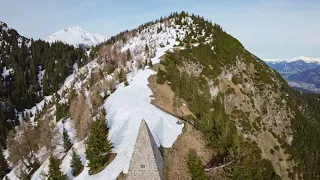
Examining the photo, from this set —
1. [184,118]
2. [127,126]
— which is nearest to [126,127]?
[127,126]

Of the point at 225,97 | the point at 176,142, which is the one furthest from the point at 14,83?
the point at 176,142

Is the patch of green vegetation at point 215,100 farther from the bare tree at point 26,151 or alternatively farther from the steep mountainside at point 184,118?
the bare tree at point 26,151

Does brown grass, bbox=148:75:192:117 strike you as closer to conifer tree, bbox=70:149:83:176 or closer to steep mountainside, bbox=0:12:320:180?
steep mountainside, bbox=0:12:320:180

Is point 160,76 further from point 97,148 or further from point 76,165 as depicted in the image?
point 97,148

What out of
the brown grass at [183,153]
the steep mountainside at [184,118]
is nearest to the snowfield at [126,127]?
the steep mountainside at [184,118]

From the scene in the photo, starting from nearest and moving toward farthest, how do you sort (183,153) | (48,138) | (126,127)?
(183,153), (126,127), (48,138)

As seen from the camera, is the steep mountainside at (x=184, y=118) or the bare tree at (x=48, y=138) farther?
the bare tree at (x=48, y=138)

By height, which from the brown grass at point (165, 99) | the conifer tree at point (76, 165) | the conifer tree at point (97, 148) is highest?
the brown grass at point (165, 99)

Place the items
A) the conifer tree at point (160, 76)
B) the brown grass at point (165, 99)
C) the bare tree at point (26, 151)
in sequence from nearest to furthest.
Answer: the brown grass at point (165, 99), the bare tree at point (26, 151), the conifer tree at point (160, 76)
